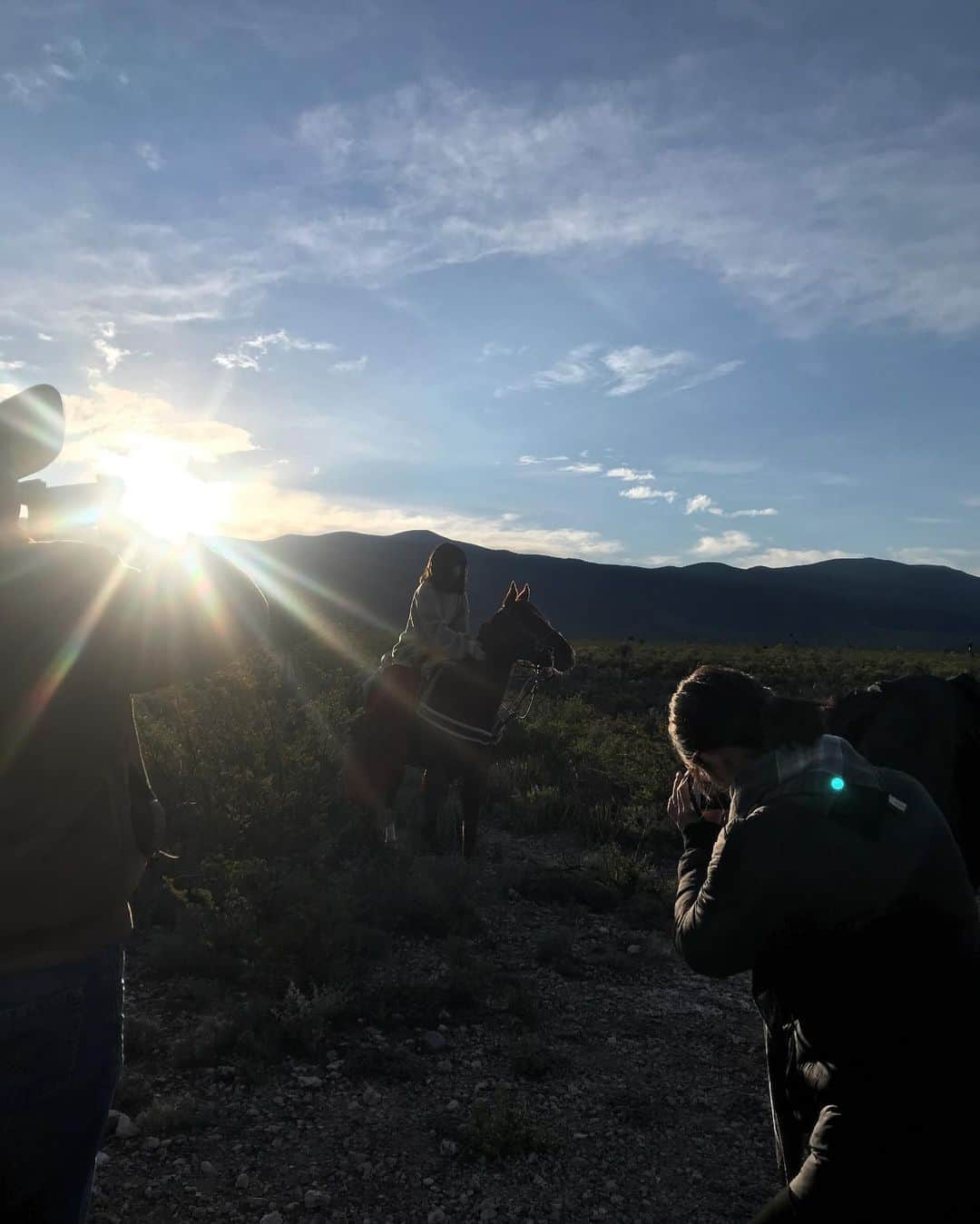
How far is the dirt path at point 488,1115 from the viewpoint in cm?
391

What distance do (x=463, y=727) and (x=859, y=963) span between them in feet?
20.5

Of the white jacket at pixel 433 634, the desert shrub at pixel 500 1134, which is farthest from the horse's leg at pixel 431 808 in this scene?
the desert shrub at pixel 500 1134

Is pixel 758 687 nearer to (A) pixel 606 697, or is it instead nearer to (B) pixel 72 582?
(B) pixel 72 582

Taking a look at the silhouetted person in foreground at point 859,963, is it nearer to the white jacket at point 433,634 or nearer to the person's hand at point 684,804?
the person's hand at point 684,804

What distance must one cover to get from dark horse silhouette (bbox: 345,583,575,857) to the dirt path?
7.08 feet

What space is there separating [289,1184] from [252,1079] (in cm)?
83

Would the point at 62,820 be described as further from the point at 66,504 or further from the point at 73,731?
the point at 66,504

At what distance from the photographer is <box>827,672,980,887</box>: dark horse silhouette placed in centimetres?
326

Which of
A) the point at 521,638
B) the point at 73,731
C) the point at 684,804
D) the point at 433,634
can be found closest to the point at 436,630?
the point at 433,634

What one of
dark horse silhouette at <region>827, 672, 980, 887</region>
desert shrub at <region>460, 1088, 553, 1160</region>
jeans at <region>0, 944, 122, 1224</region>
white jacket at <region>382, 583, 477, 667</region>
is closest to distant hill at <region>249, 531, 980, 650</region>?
white jacket at <region>382, 583, 477, 667</region>

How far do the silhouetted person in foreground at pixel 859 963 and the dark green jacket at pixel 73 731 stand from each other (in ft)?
4.94

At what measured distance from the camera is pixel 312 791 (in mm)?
8812

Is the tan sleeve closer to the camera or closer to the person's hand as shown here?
the person's hand

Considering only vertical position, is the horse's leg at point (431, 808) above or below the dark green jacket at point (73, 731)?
below
